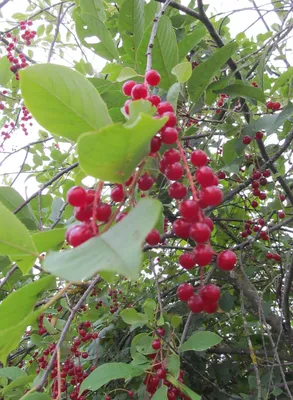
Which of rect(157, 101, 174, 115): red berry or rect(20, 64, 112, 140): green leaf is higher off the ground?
rect(20, 64, 112, 140): green leaf

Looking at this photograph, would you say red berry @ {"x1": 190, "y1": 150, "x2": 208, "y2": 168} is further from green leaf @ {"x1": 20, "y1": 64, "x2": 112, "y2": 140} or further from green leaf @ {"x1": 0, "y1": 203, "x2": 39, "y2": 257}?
green leaf @ {"x1": 0, "y1": 203, "x2": 39, "y2": 257}

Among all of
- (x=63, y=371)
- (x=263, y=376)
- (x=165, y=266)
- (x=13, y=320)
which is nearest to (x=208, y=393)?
(x=263, y=376)

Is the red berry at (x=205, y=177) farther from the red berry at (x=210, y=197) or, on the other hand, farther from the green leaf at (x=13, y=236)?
the green leaf at (x=13, y=236)

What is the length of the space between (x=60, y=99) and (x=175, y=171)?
0.19 meters

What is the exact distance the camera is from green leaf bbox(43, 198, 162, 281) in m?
0.34

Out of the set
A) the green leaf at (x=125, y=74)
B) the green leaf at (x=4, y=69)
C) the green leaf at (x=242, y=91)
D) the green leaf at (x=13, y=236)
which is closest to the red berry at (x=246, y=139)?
the green leaf at (x=242, y=91)

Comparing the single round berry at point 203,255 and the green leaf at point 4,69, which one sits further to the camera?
the green leaf at point 4,69

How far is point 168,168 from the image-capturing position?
0.57 metres

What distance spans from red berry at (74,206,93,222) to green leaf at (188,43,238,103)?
1.82ft

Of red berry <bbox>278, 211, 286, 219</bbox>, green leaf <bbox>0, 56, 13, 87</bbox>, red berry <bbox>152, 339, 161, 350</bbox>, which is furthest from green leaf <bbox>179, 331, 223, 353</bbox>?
green leaf <bbox>0, 56, 13, 87</bbox>

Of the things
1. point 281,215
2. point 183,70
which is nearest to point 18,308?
point 183,70

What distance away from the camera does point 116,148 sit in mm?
454

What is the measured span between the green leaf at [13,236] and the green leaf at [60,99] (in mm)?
135

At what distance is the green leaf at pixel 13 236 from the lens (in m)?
0.53
